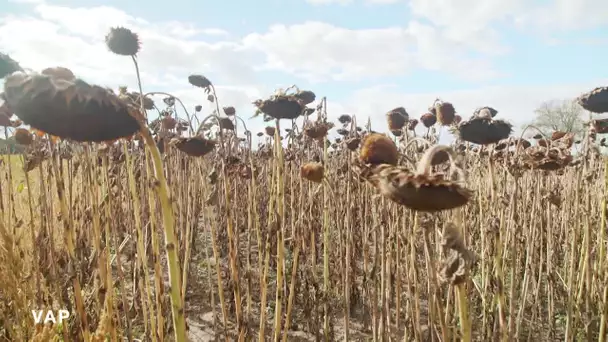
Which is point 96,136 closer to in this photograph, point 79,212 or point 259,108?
point 259,108

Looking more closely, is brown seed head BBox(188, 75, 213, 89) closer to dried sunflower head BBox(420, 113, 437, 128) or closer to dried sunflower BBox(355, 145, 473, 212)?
dried sunflower head BBox(420, 113, 437, 128)

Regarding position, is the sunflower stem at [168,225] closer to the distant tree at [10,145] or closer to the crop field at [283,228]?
the crop field at [283,228]

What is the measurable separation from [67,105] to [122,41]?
169 cm

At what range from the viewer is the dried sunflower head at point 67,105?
932mm

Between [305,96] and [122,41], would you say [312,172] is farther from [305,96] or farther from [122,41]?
[122,41]

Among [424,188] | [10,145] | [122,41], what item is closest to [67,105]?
[424,188]

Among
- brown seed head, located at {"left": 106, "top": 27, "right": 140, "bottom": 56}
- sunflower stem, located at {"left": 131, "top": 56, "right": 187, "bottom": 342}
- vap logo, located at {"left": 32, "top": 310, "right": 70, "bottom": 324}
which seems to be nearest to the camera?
sunflower stem, located at {"left": 131, "top": 56, "right": 187, "bottom": 342}

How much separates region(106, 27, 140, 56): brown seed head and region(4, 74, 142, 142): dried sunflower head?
1.57 m

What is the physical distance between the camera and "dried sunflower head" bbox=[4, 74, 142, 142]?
0.93 metres

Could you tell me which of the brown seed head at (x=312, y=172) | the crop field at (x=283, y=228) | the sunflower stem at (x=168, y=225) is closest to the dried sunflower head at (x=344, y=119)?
the crop field at (x=283, y=228)

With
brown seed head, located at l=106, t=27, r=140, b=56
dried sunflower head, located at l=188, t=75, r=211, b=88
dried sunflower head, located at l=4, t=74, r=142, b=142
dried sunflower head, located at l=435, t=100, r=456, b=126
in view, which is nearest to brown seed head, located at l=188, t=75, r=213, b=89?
dried sunflower head, located at l=188, t=75, r=211, b=88

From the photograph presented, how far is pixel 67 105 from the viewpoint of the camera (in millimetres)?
937

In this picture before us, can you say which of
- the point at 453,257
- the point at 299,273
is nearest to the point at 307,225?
the point at 299,273

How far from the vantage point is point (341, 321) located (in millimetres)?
3922
